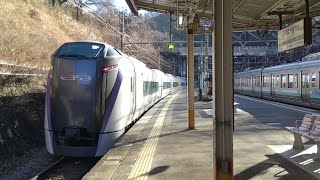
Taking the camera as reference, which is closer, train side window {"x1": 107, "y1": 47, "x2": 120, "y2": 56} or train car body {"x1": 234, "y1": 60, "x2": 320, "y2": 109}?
train side window {"x1": 107, "y1": 47, "x2": 120, "y2": 56}

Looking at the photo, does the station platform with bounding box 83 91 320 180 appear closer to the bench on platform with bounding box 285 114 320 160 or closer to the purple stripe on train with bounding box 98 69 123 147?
the bench on platform with bounding box 285 114 320 160

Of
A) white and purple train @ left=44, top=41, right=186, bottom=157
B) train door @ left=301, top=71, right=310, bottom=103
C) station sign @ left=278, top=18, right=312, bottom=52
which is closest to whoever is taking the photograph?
station sign @ left=278, top=18, right=312, bottom=52

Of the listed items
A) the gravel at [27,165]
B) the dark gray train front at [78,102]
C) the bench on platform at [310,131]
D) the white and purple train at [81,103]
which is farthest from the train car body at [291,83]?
the gravel at [27,165]

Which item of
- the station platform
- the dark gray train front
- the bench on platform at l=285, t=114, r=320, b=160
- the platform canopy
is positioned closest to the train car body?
the station platform

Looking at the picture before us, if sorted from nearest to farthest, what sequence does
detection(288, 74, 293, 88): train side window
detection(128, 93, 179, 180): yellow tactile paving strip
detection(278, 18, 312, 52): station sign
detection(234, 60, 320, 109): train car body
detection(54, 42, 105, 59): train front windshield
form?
detection(128, 93, 179, 180): yellow tactile paving strip
detection(278, 18, 312, 52): station sign
detection(54, 42, 105, 59): train front windshield
detection(234, 60, 320, 109): train car body
detection(288, 74, 293, 88): train side window

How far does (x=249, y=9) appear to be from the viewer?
36.5 feet

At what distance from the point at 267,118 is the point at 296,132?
26.0 feet

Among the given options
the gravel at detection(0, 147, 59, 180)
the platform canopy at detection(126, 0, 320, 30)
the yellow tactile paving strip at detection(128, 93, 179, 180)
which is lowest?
the gravel at detection(0, 147, 59, 180)

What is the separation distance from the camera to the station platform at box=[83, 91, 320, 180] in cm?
772

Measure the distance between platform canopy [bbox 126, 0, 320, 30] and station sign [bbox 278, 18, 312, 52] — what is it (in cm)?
54

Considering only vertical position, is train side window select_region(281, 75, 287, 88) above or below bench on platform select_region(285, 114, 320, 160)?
above

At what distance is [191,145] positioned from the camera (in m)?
10.9

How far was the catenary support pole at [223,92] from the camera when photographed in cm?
569

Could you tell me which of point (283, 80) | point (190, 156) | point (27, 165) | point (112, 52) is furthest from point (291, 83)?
point (27, 165)
